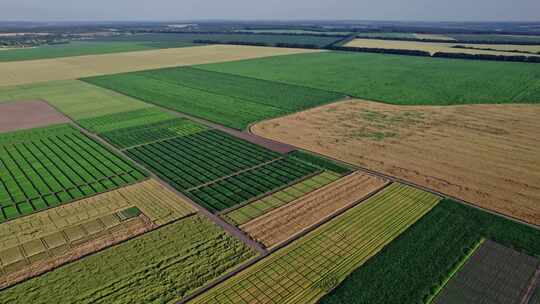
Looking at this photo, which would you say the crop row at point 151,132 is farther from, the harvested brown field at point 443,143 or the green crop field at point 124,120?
the harvested brown field at point 443,143

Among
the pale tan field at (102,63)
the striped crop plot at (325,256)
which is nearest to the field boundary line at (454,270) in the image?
the striped crop plot at (325,256)

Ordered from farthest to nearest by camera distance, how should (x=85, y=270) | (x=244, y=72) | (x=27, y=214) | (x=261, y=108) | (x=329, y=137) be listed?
(x=244, y=72), (x=261, y=108), (x=329, y=137), (x=27, y=214), (x=85, y=270)

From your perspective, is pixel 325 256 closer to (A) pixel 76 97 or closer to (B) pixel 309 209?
(B) pixel 309 209

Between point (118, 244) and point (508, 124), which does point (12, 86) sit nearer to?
point (118, 244)

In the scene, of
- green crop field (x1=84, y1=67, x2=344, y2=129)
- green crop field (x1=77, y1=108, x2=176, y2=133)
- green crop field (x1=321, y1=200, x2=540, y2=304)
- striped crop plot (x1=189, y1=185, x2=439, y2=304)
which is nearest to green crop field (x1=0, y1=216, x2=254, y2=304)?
striped crop plot (x1=189, y1=185, x2=439, y2=304)

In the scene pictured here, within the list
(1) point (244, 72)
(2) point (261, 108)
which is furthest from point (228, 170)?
(1) point (244, 72)

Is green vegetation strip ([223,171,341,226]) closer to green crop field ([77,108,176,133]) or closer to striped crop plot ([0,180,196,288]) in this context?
striped crop plot ([0,180,196,288])

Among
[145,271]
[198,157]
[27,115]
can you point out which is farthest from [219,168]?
[27,115]
